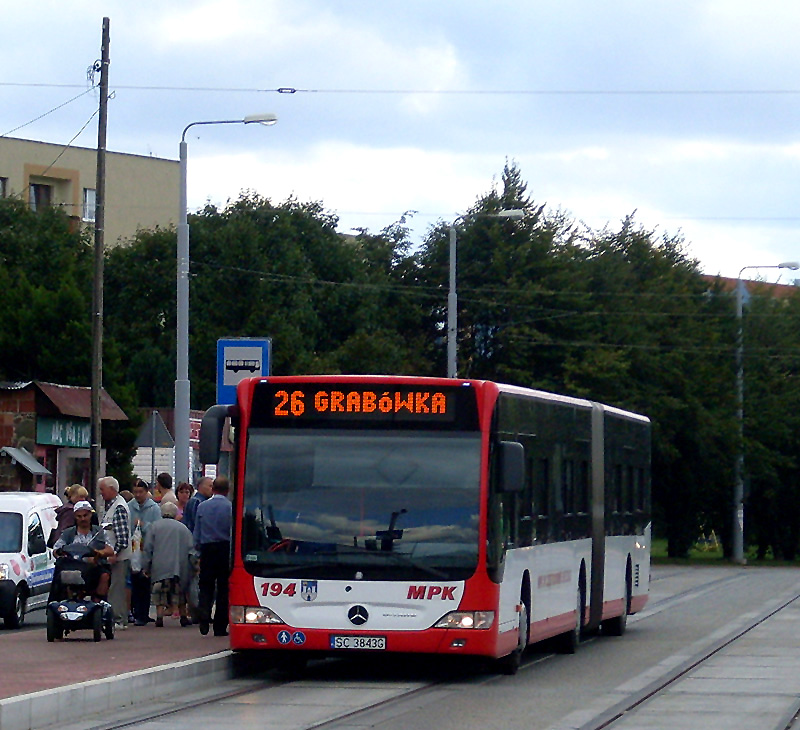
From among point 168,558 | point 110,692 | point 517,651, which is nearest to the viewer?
point 110,692

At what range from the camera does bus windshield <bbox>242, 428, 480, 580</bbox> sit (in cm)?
1509

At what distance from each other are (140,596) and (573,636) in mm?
4832

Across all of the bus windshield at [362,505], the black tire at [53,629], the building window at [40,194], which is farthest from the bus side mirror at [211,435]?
the building window at [40,194]

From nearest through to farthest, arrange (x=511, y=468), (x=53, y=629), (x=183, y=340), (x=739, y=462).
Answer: (x=511, y=468) → (x=53, y=629) → (x=183, y=340) → (x=739, y=462)

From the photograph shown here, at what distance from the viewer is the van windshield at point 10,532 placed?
78.2ft

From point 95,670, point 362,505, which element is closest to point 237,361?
point 362,505

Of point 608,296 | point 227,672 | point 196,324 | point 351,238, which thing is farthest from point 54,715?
point 351,238

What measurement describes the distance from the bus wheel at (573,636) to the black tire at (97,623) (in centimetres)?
493

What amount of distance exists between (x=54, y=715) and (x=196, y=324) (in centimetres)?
5372

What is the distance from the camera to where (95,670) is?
14.6 m

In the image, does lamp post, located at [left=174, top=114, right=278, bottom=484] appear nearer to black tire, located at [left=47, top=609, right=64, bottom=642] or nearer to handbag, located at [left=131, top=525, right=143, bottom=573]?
handbag, located at [left=131, top=525, right=143, bottom=573]

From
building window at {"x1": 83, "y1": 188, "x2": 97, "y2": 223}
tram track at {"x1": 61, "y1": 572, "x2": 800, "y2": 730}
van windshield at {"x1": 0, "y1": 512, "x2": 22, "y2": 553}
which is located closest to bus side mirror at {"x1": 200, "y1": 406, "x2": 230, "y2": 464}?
tram track at {"x1": 61, "y1": 572, "x2": 800, "y2": 730}

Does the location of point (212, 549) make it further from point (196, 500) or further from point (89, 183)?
point (89, 183)

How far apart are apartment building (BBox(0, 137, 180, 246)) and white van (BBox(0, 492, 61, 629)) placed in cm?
5232
